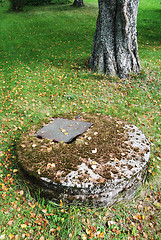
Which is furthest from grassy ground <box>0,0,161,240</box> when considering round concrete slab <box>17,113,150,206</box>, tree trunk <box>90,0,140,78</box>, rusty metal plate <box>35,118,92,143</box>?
rusty metal plate <box>35,118,92,143</box>

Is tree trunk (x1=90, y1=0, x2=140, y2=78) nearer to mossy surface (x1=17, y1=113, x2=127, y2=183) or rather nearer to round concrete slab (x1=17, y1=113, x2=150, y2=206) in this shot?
mossy surface (x1=17, y1=113, x2=127, y2=183)

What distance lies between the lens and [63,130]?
3.66 meters

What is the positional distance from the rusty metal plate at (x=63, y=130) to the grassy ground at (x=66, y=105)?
0.71 metres

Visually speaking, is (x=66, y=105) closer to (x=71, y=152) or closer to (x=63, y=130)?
(x=63, y=130)

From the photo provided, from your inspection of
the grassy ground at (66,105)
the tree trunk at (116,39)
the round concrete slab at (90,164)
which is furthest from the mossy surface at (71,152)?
the tree trunk at (116,39)

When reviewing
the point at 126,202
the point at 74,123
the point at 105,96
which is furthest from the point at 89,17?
the point at 126,202

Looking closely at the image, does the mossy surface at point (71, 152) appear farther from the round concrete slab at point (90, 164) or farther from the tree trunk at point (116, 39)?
the tree trunk at point (116, 39)

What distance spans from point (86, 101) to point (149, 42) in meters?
7.36

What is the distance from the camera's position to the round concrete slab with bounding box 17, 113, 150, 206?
8.84ft

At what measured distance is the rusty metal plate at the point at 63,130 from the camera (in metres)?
3.47

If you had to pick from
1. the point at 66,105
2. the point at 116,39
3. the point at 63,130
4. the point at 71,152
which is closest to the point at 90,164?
the point at 71,152

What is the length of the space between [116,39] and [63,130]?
3884 mm

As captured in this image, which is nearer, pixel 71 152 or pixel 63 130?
pixel 71 152

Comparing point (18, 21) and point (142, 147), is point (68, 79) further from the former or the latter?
point (18, 21)
